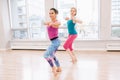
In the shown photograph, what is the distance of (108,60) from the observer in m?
4.67

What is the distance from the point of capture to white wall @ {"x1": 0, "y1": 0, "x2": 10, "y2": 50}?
657cm

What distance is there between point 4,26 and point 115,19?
415 cm

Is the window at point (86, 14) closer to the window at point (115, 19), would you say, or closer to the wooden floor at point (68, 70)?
the window at point (115, 19)

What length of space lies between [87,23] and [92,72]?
2.99 meters

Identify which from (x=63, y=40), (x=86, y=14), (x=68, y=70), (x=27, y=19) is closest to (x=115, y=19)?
(x=86, y=14)

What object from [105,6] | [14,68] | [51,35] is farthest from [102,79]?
[105,6]

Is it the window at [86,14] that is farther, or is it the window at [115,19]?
the window at [86,14]

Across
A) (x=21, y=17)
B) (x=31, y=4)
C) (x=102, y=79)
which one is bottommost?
(x=102, y=79)

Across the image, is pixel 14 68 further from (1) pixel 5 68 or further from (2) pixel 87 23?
(2) pixel 87 23

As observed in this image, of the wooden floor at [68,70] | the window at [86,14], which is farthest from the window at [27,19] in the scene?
the wooden floor at [68,70]

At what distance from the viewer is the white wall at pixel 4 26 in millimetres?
6566

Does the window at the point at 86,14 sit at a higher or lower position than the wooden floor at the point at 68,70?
higher

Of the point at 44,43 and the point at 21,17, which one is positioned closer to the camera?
the point at 44,43

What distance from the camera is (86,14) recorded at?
249 inches
